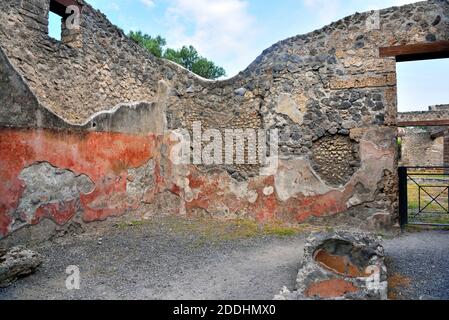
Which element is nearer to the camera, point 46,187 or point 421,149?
point 46,187

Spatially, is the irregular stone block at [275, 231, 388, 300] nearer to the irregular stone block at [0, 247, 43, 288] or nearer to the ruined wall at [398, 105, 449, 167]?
the irregular stone block at [0, 247, 43, 288]

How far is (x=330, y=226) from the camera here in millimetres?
4891

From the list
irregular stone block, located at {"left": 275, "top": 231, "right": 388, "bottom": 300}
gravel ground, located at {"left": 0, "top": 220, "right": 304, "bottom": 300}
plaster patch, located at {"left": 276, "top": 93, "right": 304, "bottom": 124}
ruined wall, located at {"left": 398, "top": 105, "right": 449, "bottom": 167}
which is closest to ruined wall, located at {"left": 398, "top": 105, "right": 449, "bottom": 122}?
ruined wall, located at {"left": 398, "top": 105, "right": 449, "bottom": 167}

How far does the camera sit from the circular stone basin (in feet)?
9.65

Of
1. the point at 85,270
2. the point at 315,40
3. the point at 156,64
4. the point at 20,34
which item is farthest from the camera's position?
the point at 156,64

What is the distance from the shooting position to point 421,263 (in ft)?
10.7

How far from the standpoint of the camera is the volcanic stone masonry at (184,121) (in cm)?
394

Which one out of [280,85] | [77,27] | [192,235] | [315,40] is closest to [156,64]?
[77,27]

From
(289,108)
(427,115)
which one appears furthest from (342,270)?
(427,115)

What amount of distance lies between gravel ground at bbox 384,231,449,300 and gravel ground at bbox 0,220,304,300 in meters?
0.96

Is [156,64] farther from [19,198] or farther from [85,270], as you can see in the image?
[85,270]

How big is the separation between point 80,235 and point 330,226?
3526 millimetres

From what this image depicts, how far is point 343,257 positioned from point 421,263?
0.86 metres

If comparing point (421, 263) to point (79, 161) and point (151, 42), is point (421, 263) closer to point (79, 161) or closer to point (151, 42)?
point (79, 161)
